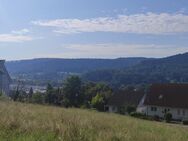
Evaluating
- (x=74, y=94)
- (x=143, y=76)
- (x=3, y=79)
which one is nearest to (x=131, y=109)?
(x=74, y=94)

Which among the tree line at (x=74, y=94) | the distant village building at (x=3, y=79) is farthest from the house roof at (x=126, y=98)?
the distant village building at (x=3, y=79)

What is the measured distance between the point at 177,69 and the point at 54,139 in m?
189

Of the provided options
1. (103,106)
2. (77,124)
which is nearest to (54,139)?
(77,124)

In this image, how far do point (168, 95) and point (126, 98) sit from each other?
12613 millimetres

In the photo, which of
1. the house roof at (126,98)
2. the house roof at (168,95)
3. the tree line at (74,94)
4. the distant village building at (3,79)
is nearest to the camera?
the distant village building at (3,79)

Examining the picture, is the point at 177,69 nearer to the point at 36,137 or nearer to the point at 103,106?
the point at 103,106

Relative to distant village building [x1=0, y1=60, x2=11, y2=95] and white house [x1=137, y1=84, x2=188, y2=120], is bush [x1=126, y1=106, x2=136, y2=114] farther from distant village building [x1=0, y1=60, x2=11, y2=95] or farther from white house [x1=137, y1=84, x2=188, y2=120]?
distant village building [x1=0, y1=60, x2=11, y2=95]

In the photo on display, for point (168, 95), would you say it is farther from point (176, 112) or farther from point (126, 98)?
point (126, 98)

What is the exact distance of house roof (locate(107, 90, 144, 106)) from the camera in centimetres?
9188

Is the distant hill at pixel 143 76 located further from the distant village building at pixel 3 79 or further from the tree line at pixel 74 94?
the distant village building at pixel 3 79

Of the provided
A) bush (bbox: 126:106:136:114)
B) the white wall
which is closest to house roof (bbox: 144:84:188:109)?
the white wall

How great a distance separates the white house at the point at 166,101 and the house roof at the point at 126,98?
348 centimetres

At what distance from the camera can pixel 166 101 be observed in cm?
8338

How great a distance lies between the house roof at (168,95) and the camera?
81812mm
